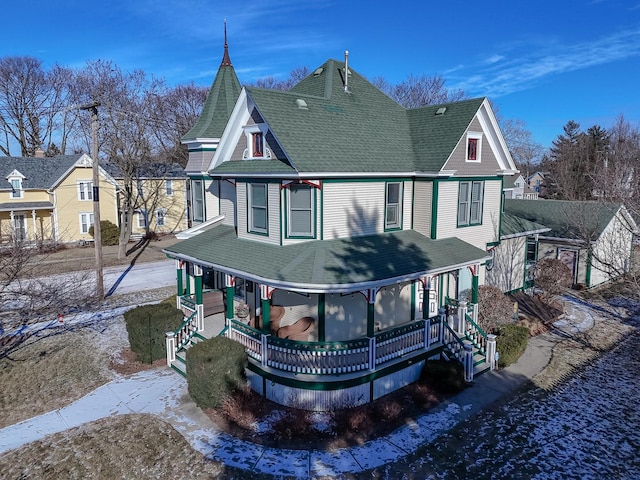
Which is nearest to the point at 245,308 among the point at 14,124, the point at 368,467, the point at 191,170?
the point at 191,170

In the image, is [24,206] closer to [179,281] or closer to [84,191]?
[84,191]

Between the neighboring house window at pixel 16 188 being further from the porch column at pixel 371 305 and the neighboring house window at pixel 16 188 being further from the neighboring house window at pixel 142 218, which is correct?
the porch column at pixel 371 305

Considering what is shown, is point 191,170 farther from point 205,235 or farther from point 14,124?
point 14,124

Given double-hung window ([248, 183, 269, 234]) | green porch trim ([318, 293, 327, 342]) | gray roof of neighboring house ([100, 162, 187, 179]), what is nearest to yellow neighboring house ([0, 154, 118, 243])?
gray roof of neighboring house ([100, 162, 187, 179])

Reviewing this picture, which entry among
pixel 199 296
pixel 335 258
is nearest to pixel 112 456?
pixel 199 296

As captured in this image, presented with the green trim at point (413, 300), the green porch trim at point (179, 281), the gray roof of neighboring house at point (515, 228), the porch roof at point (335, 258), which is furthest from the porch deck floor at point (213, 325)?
the gray roof of neighboring house at point (515, 228)

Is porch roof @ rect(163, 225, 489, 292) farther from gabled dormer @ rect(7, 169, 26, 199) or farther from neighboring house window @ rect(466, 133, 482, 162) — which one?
gabled dormer @ rect(7, 169, 26, 199)

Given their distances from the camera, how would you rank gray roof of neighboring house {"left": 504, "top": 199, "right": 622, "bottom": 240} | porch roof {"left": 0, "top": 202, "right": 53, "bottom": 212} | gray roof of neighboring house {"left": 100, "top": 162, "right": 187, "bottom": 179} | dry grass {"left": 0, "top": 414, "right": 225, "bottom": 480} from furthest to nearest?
gray roof of neighboring house {"left": 100, "top": 162, "right": 187, "bottom": 179} < porch roof {"left": 0, "top": 202, "right": 53, "bottom": 212} < gray roof of neighboring house {"left": 504, "top": 199, "right": 622, "bottom": 240} < dry grass {"left": 0, "top": 414, "right": 225, "bottom": 480}
